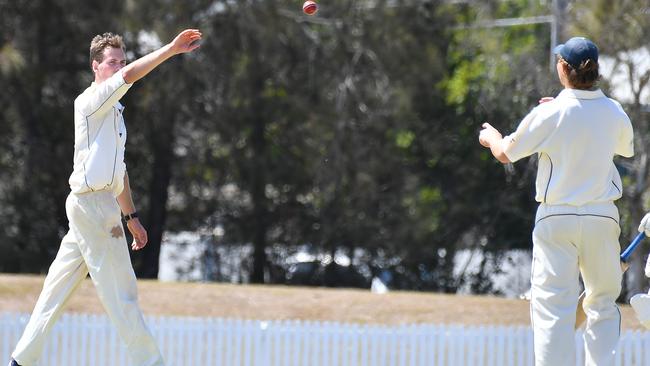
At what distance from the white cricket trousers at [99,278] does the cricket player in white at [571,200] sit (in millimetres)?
2127

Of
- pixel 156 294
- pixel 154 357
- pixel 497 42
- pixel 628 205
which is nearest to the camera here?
pixel 154 357

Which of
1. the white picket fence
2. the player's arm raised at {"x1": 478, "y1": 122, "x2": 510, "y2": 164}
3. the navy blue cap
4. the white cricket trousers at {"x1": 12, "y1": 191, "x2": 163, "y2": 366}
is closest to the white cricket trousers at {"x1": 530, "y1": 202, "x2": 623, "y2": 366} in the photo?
the player's arm raised at {"x1": 478, "y1": 122, "x2": 510, "y2": 164}

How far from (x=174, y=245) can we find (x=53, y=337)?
38.8ft

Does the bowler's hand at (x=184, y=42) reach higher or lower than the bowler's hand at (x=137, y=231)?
higher

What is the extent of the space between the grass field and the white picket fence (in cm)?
235

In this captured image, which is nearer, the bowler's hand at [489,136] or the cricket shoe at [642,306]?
the bowler's hand at [489,136]

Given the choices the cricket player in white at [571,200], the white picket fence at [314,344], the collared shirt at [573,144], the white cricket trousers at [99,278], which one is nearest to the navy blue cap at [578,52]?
the cricket player in white at [571,200]

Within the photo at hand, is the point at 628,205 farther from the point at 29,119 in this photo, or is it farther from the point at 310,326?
the point at 29,119

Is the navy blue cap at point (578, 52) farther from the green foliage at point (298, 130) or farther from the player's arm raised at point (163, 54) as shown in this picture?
the green foliage at point (298, 130)

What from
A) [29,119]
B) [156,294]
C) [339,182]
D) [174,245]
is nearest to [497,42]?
[339,182]

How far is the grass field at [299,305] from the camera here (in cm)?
1129

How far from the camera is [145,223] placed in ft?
66.3

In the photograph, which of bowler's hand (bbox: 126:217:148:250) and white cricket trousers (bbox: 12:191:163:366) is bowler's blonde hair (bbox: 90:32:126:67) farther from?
bowler's hand (bbox: 126:217:148:250)

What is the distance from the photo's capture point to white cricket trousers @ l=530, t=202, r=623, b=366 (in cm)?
520
